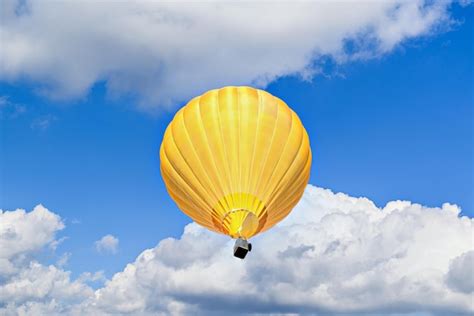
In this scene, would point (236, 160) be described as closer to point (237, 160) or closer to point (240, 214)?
point (237, 160)

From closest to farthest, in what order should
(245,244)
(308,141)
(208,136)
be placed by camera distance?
1. (245,244)
2. (208,136)
3. (308,141)

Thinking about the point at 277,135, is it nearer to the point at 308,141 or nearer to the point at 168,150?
the point at 308,141

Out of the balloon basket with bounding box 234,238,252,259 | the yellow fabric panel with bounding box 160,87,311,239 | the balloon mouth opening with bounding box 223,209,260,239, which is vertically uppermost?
the yellow fabric panel with bounding box 160,87,311,239

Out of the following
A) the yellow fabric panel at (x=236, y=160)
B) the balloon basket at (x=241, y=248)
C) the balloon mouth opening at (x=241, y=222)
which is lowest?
the balloon basket at (x=241, y=248)

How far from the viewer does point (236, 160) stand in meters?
56.1

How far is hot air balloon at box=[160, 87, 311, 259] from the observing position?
55.6m

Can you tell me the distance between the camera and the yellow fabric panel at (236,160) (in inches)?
2192

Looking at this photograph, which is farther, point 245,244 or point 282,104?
point 282,104

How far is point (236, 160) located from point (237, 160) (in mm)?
78

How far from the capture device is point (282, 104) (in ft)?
197

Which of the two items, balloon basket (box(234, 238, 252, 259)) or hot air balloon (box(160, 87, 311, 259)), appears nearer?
balloon basket (box(234, 238, 252, 259))

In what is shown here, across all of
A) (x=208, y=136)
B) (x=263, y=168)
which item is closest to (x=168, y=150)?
(x=208, y=136)

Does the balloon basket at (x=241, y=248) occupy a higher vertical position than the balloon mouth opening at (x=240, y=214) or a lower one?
lower

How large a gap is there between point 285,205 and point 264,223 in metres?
2.80
